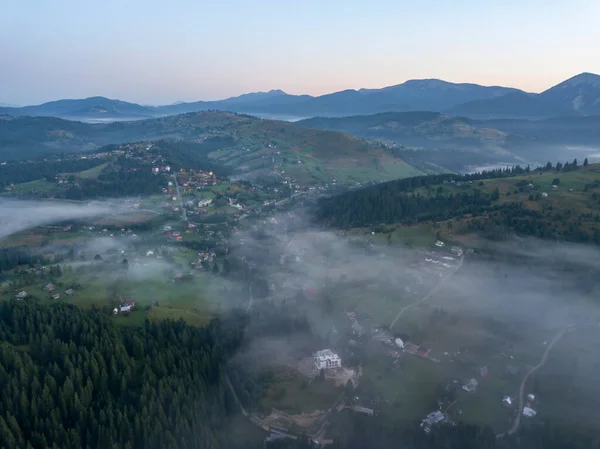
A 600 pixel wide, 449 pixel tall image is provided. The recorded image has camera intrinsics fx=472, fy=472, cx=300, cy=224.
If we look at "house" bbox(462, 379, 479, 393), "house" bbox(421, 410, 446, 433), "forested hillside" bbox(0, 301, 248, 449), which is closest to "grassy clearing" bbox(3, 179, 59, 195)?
"forested hillside" bbox(0, 301, 248, 449)

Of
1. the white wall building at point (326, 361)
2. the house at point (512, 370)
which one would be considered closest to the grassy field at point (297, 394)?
the white wall building at point (326, 361)

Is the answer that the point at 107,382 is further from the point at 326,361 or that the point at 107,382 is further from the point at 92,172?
the point at 92,172

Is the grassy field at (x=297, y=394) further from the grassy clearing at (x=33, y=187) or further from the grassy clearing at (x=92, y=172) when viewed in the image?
the grassy clearing at (x=92, y=172)

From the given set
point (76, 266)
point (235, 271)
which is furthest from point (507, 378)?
point (76, 266)

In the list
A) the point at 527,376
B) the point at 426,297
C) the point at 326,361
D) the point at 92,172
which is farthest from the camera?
the point at 92,172

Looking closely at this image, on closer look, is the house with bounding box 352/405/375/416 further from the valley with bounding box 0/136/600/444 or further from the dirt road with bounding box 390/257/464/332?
the dirt road with bounding box 390/257/464/332

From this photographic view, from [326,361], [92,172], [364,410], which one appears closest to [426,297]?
[326,361]
